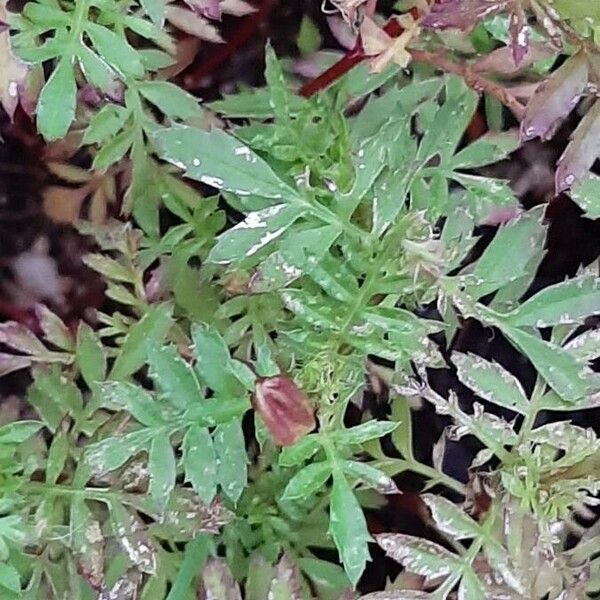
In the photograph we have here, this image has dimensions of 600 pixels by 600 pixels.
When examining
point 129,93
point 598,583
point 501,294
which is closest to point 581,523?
point 598,583

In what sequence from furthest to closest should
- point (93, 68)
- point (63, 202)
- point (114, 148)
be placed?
point (63, 202) → point (114, 148) → point (93, 68)

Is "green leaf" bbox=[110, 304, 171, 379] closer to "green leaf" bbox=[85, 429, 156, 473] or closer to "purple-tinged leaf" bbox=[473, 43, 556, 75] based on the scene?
"green leaf" bbox=[85, 429, 156, 473]

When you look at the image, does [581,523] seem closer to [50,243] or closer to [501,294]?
[501,294]

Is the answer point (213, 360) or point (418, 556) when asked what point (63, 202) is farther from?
point (418, 556)

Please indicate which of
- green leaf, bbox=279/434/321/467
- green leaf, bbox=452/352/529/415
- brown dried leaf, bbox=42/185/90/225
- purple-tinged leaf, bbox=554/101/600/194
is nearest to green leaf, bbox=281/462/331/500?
green leaf, bbox=279/434/321/467

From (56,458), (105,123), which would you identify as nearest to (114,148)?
(105,123)

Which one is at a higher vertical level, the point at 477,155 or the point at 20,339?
the point at 477,155

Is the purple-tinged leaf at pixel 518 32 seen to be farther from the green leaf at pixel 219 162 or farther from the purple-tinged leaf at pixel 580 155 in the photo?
the green leaf at pixel 219 162

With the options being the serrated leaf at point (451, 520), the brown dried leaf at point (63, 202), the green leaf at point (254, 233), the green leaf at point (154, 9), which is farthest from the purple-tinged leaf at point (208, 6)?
the serrated leaf at point (451, 520)
